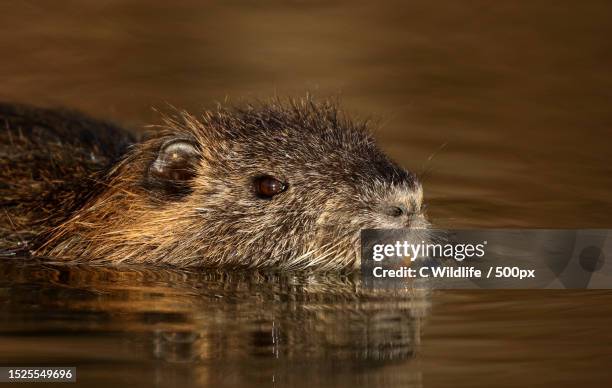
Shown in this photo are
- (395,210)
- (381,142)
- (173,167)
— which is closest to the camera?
(395,210)

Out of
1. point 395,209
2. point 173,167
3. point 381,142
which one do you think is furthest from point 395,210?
point 381,142

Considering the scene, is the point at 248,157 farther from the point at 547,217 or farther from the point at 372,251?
the point at 547,217

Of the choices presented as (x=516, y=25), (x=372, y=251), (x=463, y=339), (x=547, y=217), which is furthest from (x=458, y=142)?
(x=463, y=339)

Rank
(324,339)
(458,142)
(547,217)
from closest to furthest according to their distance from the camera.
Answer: (324,339) < (547,217) < (458,142)

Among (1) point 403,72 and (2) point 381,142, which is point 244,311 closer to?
(2) point 381,142

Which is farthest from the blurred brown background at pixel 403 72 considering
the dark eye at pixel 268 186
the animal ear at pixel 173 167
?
the animal ear at pixel 173 167

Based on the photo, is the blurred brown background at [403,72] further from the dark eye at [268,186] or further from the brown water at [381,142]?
the dark eye at [268,186]
